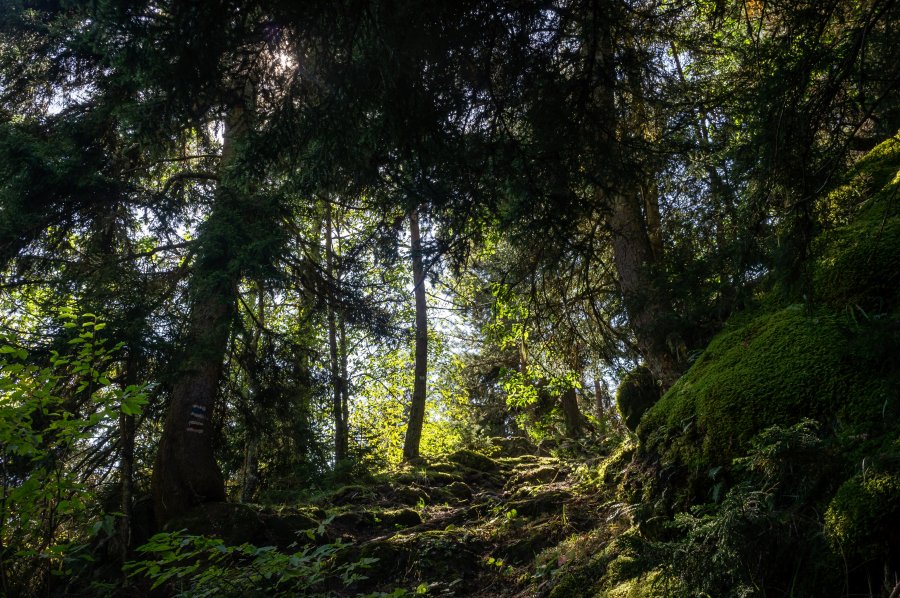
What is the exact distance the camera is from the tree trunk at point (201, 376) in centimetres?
632

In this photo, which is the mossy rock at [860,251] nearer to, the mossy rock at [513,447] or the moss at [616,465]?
the moss at [616,465]

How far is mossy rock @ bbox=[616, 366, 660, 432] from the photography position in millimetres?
7551

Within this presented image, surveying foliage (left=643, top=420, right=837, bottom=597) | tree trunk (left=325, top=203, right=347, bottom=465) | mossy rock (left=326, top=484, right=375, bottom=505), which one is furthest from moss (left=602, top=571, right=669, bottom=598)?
tree trunk (left=325, top=203, right=347, bottom=465)

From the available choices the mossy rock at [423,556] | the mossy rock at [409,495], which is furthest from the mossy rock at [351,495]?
the mossy rock at [423,556]

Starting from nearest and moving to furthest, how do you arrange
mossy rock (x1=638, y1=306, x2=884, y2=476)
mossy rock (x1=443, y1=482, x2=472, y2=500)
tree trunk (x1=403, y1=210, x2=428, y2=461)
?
1. mossy rock (x1=638, y1=306, x2=884, y2=476)
2. mossy rock (x1=443, y1=482, x2=472, y2=500)
3. tree trunk (x1=403, y1=210, x2=428, y2=461)

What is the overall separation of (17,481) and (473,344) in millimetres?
13013

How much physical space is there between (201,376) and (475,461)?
5488 millimetres

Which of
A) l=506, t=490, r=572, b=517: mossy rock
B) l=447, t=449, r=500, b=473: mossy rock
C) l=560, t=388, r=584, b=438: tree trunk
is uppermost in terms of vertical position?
l=560, t=388, r=584, b=438: tree trunk

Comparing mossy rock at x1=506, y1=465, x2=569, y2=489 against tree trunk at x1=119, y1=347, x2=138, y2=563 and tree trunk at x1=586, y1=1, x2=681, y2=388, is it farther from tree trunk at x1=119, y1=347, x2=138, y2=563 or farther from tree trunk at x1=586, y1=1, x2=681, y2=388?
tree trunk at x1=119, y1=347, x2=138, y2=563

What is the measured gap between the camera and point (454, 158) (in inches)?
176

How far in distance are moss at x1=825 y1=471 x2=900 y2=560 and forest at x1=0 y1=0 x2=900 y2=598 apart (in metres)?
0.01

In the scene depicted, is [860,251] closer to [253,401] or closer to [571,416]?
[253,401]

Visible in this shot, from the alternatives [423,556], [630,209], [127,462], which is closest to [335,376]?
[127,462]

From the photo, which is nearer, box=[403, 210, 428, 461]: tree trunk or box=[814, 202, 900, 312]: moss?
box=[814, 202, 900, 312]: moss
